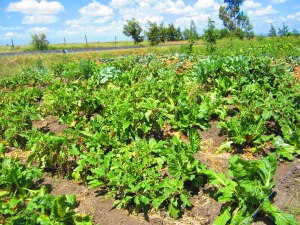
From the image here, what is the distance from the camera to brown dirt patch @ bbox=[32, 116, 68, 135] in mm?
5292

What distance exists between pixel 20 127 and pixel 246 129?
142 inches

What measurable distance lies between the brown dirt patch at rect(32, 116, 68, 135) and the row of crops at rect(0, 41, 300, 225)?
0.14ft

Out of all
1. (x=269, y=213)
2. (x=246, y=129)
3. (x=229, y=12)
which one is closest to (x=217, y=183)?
(x=269, y=213)

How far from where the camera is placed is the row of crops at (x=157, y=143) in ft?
9.83

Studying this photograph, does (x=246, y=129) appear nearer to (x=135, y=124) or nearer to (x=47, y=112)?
(x=135, y=124)

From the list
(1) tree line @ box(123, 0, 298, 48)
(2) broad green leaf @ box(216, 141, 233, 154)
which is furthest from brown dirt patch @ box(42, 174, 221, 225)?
(1) tree line @ box(123, 0, 298, 48)

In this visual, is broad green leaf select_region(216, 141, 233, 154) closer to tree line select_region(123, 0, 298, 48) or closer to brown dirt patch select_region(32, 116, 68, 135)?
brown dirt patch select_region(32, 116, 68, 135)

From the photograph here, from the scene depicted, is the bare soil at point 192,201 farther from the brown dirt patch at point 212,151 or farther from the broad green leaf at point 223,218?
the broad green leaf at point 223,218

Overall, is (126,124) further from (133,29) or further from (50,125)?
(133,29)

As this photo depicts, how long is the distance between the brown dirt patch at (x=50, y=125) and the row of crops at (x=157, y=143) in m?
0.04

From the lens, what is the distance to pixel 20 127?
4.82 meters

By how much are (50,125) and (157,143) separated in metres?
2.62

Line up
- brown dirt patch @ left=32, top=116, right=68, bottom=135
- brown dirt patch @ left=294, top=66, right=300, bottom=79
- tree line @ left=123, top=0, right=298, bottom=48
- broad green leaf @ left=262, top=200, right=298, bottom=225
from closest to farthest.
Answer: broad green leaf @ left=262, top=200, right=298, bottom=225 → brown dirt patch @ left=32, top=116, right=68, bottom=135 → brown dirt patch @ left=294, top=66, right=300, bottom=79 → tree line @ left=123, top=0, right=298, bottom=48

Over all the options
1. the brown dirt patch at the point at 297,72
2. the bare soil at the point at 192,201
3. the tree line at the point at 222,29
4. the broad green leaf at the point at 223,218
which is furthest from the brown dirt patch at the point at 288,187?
the tree line at the point at 222,29
